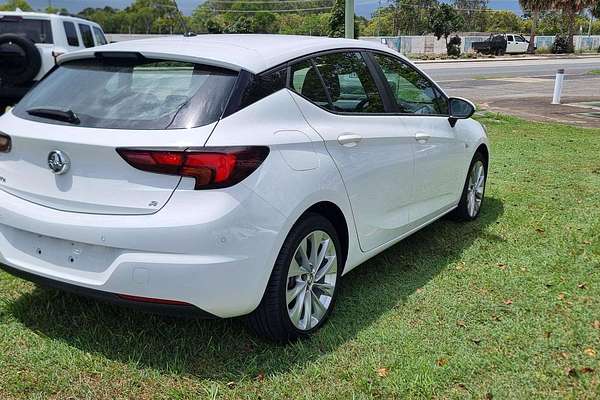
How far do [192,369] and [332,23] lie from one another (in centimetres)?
6374

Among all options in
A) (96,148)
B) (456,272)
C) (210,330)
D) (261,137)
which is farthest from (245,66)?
(456,272)

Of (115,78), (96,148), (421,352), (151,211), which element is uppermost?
(115,78)

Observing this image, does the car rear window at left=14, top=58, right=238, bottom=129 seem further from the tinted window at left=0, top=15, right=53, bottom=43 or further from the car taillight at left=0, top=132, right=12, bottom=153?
the tinted window at left=0, top=15, right=53, bottom=43

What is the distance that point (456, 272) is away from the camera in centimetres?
453

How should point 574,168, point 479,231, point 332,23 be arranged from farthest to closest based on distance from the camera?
point 332,23
point 574,168
point 479,231

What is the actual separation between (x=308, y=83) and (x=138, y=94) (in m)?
0.98

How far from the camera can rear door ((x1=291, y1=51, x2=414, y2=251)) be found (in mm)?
3529

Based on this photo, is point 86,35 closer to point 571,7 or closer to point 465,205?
point 465,205

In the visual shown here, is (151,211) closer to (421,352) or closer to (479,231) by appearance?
(421,352)

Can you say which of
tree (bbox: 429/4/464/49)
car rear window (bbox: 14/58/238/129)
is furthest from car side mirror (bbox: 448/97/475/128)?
tree (bbox: 429/4/464/49)

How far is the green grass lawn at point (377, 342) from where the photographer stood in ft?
9.84

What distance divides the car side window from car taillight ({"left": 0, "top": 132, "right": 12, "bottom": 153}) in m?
2.42

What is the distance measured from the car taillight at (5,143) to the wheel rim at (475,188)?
384 cm

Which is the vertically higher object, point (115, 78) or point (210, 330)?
point (115, 78)
